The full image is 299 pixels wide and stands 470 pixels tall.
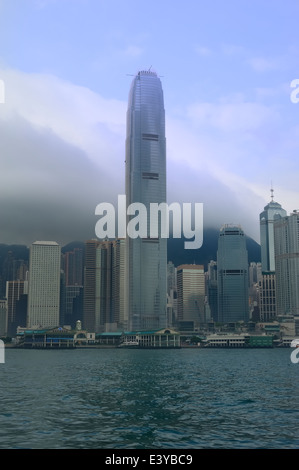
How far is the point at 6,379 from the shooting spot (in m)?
74.8

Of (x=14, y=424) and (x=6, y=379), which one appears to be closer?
(x=14, y=424)

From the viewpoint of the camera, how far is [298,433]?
1362 inches

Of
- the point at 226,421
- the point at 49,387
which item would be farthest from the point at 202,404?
the point at 49,387

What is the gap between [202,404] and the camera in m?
48.0
